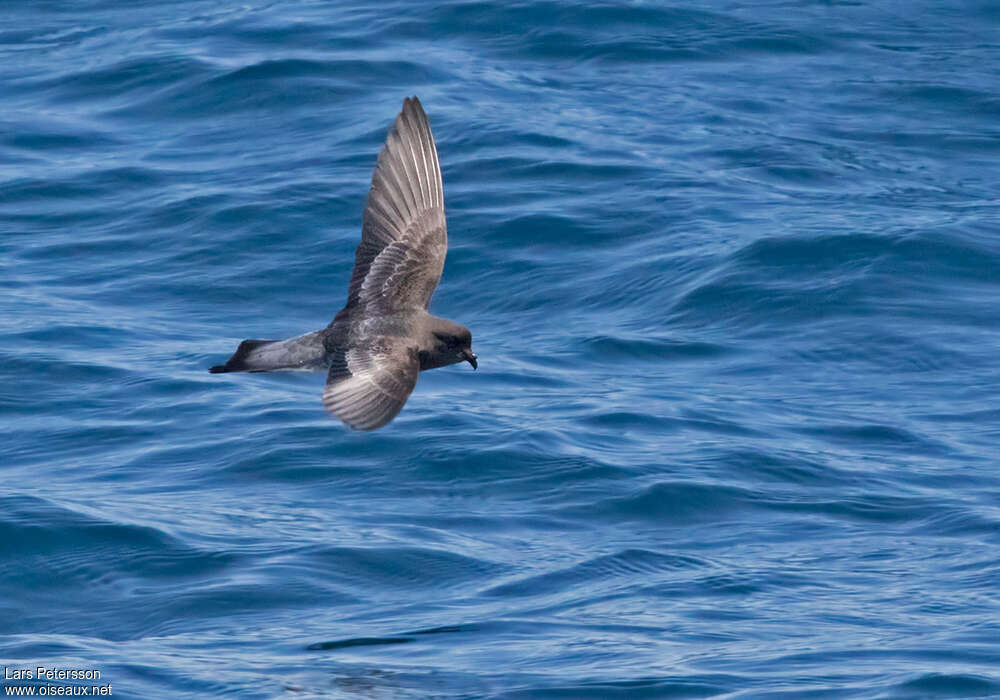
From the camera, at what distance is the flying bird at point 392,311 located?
7.38 meters

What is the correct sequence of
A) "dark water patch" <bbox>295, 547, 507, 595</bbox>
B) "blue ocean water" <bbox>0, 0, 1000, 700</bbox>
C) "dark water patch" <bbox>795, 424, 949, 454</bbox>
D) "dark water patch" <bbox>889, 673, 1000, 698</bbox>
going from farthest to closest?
"dark water patch" <bbox>795, 424, 949, 454</bbox> < "dark water patch" <bbox>295, 547, 507, 595</bbox> < "blue ocean water" <bbox>0, 0, 1000, 700</bbox> < "dark water patch" <bbox>889, 673, 1000, 698</bbox>

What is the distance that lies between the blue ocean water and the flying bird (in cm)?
177

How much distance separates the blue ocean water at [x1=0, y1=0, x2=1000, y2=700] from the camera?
9.25 meters

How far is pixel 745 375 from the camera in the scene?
12.0 meters

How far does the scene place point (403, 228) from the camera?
8562 mm

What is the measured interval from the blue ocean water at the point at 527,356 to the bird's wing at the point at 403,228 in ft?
6.34

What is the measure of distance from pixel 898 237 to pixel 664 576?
4.73 meters

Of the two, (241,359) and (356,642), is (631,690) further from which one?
(241,359)

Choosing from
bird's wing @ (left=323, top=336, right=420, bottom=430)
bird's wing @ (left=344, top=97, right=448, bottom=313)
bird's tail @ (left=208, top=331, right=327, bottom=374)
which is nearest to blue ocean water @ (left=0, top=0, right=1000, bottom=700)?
bird's tail @ (left=208, top=331, right=327, bottom=374)

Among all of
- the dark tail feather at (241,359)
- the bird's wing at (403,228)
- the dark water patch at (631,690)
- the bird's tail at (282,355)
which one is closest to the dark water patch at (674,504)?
the dark water patch at (631,690)

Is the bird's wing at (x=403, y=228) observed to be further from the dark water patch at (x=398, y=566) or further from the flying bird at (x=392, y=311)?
the dark water patch at (x=398, y=566)

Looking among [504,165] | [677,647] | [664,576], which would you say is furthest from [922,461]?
[504,165]

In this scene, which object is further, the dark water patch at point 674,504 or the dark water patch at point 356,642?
the dark water patch at point 674,504

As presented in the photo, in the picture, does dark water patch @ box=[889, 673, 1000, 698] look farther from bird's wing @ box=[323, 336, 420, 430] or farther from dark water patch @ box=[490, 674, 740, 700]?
bird's wing @ box=[323, 336, 420, 430]
